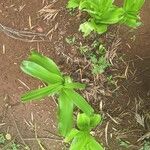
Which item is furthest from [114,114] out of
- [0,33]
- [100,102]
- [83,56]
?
[0,33]

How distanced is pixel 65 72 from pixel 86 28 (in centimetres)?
23

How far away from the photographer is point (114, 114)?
1.79 m

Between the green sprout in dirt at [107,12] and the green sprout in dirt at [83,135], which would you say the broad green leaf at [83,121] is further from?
the green sprout in dirt at [107,12]

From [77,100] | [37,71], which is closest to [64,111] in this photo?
[77,100]

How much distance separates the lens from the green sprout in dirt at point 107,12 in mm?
1584

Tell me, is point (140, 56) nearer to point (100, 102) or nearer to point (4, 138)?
point (100, 102)

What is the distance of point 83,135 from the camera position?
1579 millimetres

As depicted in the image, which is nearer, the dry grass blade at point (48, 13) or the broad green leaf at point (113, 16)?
the broad green leaf at point (113, 16)

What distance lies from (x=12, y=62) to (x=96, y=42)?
415 millimetres

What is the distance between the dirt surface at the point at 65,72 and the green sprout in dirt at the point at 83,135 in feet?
0.62

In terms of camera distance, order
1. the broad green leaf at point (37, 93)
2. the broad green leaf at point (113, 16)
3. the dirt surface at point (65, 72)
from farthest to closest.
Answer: the dirt surface at point (65, 72)
the broad green leaf at point (113, 16)
the broad green leaf at point (37, 93)

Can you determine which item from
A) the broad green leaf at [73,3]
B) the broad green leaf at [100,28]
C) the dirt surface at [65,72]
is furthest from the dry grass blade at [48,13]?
the broad green leaf at [100,28]

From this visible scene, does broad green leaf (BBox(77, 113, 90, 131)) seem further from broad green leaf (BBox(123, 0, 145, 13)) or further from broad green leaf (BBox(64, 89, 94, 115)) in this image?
broad green leaf (BBox(123, 0, 145, 13))

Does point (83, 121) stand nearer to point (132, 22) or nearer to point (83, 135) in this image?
point (83, 135)
